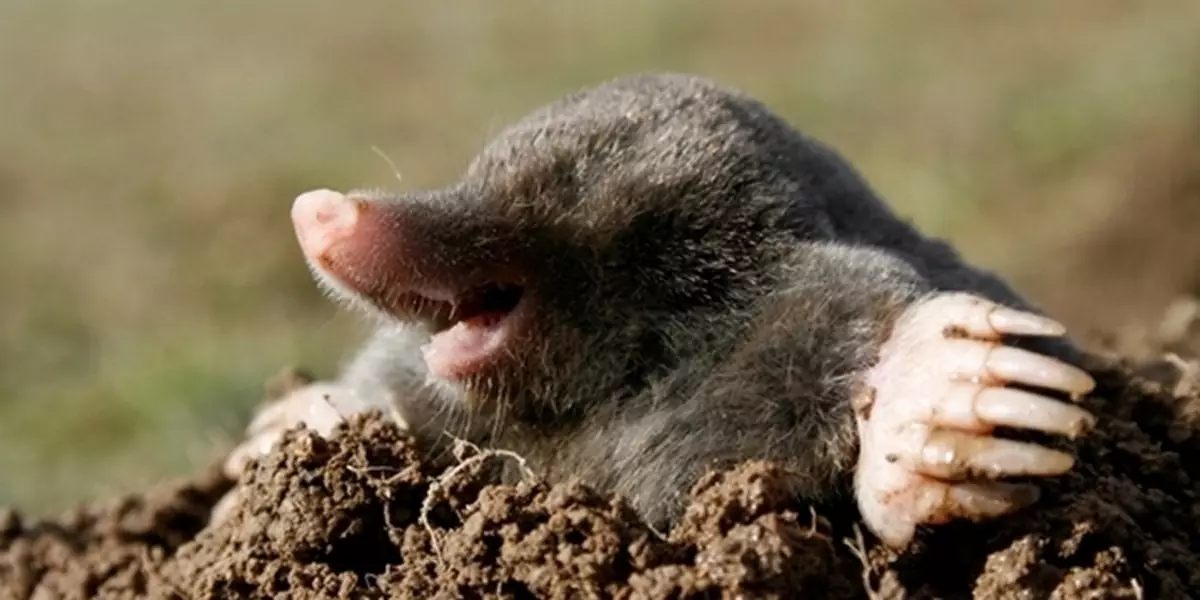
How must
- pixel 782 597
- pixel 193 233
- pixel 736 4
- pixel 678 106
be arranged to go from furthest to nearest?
pixel 736 4 → pixel 193 233 → pixel 678 106 → pixel 782 597

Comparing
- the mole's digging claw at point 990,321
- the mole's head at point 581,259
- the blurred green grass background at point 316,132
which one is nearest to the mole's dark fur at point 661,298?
the mole's head at point 581,259

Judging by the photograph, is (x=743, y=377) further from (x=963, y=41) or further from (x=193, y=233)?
(x=963, y=41)

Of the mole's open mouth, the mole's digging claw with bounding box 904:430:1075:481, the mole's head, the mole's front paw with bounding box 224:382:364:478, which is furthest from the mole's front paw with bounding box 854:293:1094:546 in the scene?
the mole's front paw with bounding box 224:382:364:478

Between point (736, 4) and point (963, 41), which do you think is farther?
point (736, 4)

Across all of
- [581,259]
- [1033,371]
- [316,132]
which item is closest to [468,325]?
[581,259]

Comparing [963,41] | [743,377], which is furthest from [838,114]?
[743,377]

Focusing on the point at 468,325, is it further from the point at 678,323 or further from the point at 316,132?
the point at 316,132
